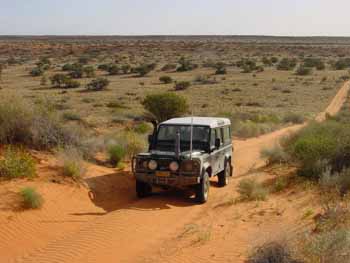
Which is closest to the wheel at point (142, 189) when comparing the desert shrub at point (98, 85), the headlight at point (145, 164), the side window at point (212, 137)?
the headlight at point (145, 164)

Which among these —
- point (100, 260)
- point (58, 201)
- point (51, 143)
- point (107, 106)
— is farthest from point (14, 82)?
point (100, 260)

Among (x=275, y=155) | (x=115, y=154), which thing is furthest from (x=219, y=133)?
(x=275, y=155)

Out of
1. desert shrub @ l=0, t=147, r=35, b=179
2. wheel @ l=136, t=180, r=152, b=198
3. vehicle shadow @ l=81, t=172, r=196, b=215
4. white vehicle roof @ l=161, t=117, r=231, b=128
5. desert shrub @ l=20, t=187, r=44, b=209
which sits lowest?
vehicle shadow @ l=81, t=172, r=196, b=215

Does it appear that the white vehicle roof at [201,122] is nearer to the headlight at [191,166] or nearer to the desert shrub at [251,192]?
the headlight at [191,166]

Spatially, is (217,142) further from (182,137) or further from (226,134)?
(226,134)

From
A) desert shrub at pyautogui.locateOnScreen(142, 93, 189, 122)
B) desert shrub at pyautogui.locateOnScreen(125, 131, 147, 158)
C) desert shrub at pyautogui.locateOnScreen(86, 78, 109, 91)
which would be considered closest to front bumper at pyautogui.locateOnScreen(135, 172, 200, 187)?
desert shrub at pyautogui.locateOnScreen(125, 131, 147, 158)

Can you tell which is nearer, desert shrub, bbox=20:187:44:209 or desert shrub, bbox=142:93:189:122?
desert shrub, bbox=20:187:44:209

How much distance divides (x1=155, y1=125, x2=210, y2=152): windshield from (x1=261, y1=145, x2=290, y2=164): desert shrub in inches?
171

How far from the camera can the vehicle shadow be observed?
34.7 feet

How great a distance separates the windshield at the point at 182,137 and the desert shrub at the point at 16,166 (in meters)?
2.88

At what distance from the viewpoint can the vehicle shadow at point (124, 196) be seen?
34.7ft

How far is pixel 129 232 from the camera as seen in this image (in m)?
8.76

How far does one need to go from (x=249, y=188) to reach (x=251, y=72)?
48044 mm

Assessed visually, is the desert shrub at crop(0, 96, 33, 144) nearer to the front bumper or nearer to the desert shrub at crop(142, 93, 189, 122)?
the front bumper
